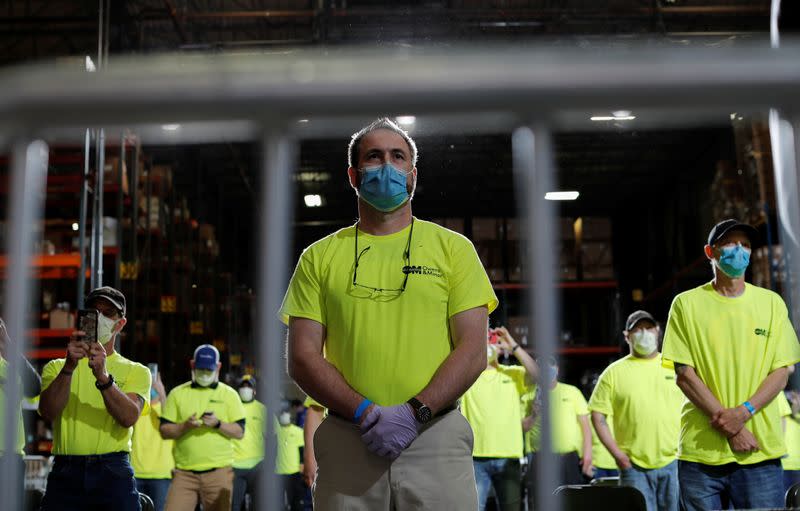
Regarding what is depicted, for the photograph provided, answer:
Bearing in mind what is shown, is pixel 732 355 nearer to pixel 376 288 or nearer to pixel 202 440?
pixel 376 288

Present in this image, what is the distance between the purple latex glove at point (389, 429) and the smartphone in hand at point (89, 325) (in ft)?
6.13

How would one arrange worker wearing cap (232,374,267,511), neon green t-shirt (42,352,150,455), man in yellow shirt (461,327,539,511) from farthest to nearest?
worker wearing cap (232,374,267,511)
man in yellow shirt (461,327,539,511)
neon green t-shirt (42,352,150,455)

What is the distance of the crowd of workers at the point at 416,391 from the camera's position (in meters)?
1.75

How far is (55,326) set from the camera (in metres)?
7.60

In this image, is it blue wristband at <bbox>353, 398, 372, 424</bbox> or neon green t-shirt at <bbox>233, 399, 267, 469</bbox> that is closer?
blue wristband at <bbox>353, 398, 372, 424</bbox>

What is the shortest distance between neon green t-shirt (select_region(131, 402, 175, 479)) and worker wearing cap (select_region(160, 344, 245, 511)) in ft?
1.40

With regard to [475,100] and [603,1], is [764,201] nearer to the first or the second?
[603,1]

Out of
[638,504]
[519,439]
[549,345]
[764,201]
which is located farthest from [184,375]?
[549,345]

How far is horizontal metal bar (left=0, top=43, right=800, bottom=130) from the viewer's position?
1.99 ft

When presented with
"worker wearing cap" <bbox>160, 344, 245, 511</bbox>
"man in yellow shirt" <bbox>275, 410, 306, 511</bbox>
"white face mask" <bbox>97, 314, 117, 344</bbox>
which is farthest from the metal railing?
"man in yellow shirt" <bbox>275, 410, 306, 511</bbox>

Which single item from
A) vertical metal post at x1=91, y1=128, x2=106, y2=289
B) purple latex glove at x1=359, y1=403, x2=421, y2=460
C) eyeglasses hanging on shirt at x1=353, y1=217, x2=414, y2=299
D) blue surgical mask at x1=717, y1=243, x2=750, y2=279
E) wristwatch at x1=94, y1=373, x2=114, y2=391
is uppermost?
vertical metal post at x1=91, y1=128, x2=106, y2=289

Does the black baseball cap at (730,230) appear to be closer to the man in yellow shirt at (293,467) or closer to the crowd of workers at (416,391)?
the crowd of workers at (416,391)

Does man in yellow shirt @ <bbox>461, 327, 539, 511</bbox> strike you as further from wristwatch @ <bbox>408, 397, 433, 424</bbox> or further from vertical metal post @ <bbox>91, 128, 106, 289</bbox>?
wristwatch @ <bbox>408, 397, 433, 424</bbox>

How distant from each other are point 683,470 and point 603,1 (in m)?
7.20
